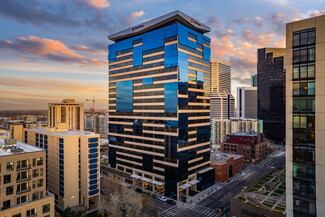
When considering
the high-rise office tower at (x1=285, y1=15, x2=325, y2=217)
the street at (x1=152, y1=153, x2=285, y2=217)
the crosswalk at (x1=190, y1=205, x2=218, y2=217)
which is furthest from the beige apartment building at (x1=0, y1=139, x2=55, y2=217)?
the high-rise office tower at (x1=285, y1=15, x2=325, y2=217)

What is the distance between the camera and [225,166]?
11062 cm

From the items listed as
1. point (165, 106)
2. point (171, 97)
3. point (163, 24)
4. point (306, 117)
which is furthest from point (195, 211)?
point (163, 24)

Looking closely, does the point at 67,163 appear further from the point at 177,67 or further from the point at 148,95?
the point at 177,67

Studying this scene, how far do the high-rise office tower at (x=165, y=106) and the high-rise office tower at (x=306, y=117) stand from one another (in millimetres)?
57365

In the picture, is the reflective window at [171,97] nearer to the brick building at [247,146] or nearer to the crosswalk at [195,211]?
the crosswalk at [195,211]

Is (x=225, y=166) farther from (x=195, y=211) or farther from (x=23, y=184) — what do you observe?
(x=23, y=184)

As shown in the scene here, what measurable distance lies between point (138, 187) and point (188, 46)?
64.2 m

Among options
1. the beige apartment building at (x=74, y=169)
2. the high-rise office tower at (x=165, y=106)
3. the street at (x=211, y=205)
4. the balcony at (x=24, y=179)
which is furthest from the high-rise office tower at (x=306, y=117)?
the beige apartment building at (x=74, y=169)

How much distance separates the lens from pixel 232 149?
16012cm

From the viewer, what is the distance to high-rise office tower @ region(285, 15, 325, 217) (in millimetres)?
29734

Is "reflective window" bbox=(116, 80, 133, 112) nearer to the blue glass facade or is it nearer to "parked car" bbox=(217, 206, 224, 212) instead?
the blue glass facade

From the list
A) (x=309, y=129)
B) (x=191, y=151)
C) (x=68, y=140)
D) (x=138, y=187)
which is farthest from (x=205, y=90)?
(x=309, y=129)

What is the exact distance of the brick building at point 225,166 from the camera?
108 metres

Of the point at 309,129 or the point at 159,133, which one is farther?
the point at 159,133
